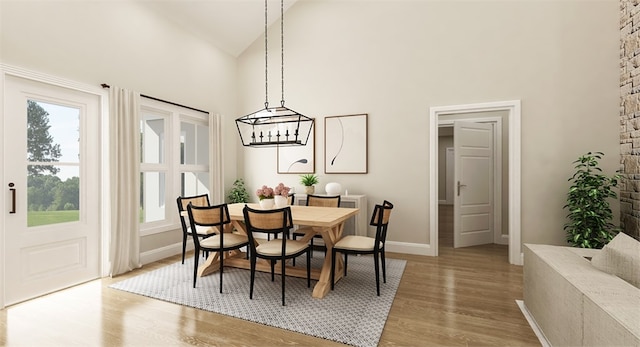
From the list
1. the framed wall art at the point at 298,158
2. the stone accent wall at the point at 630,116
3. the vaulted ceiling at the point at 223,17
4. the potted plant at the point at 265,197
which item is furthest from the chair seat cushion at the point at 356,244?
the vaulted ceiling at the point at 223,17

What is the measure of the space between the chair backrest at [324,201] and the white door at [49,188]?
2.53 m

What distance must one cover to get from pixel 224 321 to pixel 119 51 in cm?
332

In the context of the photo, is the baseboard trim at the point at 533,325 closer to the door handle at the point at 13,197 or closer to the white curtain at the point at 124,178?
the white curtain at the point at 124,178

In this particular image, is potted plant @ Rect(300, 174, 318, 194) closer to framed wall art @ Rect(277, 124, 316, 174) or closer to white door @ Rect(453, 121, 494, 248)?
framed wall art @ Rect(277, 124, 316, 174)

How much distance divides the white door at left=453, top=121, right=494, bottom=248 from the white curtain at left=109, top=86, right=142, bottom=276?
178 inches

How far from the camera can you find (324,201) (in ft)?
13.5

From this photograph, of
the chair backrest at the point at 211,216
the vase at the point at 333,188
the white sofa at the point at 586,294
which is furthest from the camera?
the vase at the point at 333,188

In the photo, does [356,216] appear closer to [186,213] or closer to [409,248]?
[409,248]

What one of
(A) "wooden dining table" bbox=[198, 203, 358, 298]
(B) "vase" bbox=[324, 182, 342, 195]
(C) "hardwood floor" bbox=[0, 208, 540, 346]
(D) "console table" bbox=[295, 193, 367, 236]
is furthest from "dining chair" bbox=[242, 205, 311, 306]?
(B) "vase" bbox=[324, 182, 342, 195]

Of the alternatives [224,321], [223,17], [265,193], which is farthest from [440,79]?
[224,321]

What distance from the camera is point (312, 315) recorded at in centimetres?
247

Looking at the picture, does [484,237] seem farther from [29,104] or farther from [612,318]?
[29,104]

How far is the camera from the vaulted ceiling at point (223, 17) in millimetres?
4211

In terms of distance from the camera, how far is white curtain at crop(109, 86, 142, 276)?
3.43 meters
